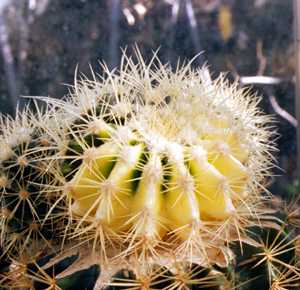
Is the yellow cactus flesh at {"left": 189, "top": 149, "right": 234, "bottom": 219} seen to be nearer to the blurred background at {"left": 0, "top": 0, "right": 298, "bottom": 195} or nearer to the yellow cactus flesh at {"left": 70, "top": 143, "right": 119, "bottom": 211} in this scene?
the yellow cactus flesh at {"left": 70, "top": 143, "right": 119, "bottom": 211}

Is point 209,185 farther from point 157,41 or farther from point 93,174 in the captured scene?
point 157,41

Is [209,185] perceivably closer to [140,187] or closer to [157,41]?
[140,187]

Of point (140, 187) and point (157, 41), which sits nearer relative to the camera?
point (140, 187)

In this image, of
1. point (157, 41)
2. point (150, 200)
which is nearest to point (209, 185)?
point (150, 200)

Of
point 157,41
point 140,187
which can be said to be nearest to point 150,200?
point 140,187

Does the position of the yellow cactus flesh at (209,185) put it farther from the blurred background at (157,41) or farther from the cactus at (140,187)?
the blurred background at (157,41)

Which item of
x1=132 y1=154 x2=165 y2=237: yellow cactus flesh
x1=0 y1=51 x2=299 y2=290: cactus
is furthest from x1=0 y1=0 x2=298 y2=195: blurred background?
x1=132 y1=154 x2=165 y2=237: yellow cactus flesh

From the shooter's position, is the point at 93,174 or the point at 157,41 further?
the point at 157,41
